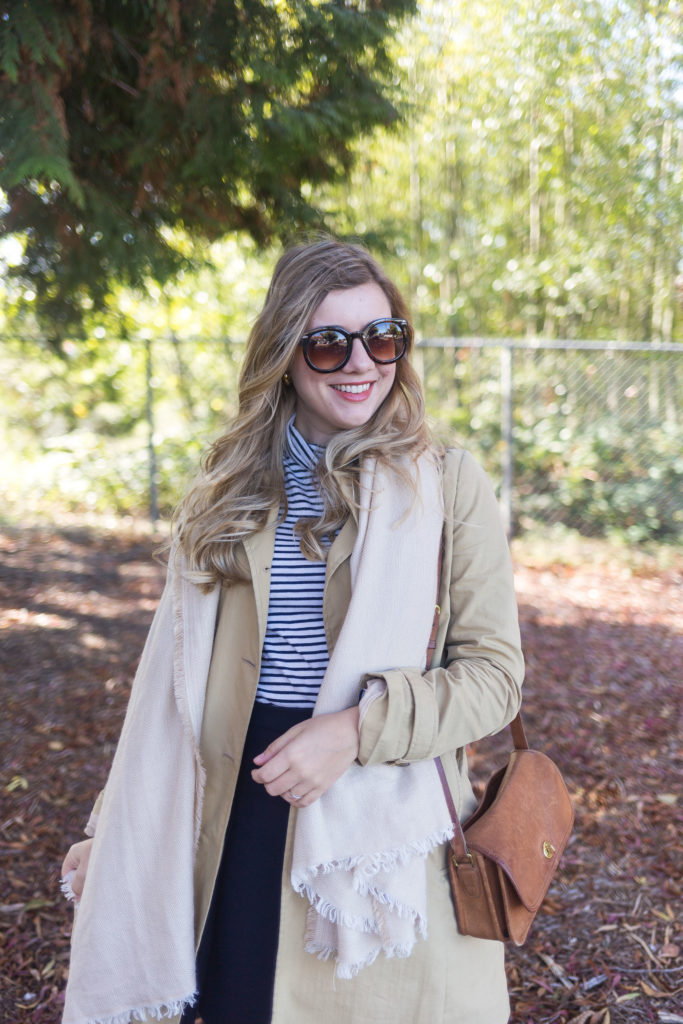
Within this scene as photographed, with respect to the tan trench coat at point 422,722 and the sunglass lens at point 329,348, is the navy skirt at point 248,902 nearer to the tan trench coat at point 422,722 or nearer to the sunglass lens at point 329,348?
the tan trench coat at point 422,722

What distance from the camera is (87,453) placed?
31.3 feet

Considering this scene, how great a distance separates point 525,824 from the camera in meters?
1.45

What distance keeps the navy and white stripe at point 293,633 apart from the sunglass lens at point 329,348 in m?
0.37

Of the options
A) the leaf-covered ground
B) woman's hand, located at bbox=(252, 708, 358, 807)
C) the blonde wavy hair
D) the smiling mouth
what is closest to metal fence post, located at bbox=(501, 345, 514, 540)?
the leaf-covered ground

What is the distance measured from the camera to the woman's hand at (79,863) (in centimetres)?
163

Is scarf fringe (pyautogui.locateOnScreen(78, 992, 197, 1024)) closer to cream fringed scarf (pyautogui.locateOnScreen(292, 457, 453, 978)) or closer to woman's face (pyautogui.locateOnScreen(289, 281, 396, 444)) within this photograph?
cream fringed scarf (pyautogui.locateOnScreen(292, 457, 453, 978))

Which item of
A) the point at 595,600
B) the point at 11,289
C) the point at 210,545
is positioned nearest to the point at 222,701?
the point at 210,545

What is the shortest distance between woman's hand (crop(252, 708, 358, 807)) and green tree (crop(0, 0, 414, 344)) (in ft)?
6.81

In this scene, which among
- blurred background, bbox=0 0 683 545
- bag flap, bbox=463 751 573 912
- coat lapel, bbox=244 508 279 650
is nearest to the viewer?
bag flap, bbox=463 751 573 912

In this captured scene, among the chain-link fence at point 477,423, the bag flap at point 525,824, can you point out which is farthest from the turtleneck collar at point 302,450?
the chain-link fence at point 477,423

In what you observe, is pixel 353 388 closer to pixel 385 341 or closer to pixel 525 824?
pixel 385 341

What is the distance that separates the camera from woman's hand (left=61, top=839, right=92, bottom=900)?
1634 mm

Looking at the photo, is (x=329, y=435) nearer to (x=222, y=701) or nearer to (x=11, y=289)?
(x=222, y=701)

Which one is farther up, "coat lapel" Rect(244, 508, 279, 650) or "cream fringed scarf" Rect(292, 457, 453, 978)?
"coat lapel" Rect(244, 508, 279, 650)
